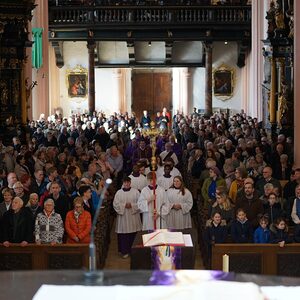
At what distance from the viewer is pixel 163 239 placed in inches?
344

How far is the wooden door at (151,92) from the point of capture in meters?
43.3

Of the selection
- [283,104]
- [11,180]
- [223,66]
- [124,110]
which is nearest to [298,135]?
[283,104]

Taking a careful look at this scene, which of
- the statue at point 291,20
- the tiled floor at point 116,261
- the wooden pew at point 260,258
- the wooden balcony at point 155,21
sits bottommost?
the tiled floor at point 116,261

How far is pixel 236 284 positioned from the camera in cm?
331

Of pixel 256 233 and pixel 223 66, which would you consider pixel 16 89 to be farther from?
pixel 223 66

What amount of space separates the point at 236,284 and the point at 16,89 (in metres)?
20.3

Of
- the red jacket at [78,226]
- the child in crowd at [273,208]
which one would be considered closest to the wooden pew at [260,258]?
the child in crowd at [273,208]

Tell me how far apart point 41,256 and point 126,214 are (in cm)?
299

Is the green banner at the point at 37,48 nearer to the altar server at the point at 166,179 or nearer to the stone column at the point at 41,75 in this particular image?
the stone column at the point at 41,75

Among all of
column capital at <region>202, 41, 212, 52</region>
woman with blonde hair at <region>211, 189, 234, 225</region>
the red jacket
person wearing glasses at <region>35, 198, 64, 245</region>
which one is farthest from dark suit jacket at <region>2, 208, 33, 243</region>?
column capital at <region>202, 41, 212, 52</region>

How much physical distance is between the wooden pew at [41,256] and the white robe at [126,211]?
2.77 metres

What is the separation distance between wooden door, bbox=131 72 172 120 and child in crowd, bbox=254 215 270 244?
3268cm

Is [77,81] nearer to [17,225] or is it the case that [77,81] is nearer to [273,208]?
[273,208]

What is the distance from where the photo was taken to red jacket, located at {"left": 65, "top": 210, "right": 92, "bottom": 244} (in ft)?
35.7
